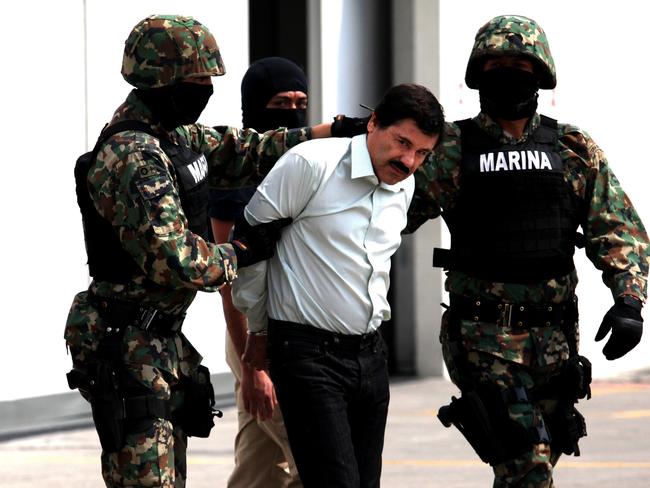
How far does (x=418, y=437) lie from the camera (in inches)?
371

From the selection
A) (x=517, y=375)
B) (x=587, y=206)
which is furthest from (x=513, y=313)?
(x=587, y=206)

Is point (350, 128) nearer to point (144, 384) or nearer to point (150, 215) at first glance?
point (150, 215)

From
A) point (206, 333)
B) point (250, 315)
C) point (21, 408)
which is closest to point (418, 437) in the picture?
point (206, 333)

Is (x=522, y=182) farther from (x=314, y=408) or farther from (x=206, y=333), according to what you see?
(x=206, y=333)

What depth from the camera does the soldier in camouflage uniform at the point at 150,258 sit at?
4676 mm

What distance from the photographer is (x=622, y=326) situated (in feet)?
17.2

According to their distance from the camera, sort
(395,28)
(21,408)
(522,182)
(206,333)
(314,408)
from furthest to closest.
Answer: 1. (395,28)
2. (206,333)
3. (21,408)
4. (522,182)
5. (314,408)

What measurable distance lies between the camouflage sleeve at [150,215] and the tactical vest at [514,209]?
111 centimetres

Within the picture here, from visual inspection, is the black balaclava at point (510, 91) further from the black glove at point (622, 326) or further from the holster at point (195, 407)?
the holster at point (195, 407)

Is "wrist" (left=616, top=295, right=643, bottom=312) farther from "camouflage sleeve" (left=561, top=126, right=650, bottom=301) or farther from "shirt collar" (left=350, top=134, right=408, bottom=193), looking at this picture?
"shirt collar" (left=350, top=134, right=408, bottom=193)

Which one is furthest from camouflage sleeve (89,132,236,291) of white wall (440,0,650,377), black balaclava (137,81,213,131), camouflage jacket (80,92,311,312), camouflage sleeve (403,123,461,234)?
white wall (440,0,650,377)

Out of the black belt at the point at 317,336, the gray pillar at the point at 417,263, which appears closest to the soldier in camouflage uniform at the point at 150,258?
the black belt at the point at 317,336

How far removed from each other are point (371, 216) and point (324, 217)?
0.16 meters

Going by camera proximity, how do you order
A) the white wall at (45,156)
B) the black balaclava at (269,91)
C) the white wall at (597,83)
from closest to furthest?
1. the black balaclava at (269,91)
2. the white wall at (45,156)
3. the white wall at (597,83)
